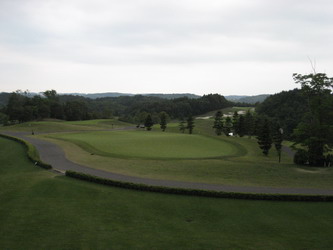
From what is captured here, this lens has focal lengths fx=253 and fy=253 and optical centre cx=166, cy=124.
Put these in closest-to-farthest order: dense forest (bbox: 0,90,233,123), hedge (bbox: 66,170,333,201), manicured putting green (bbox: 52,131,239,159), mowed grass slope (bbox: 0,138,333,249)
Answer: mowed grass slope (bbox: 0,138,333,249)
hedge (bbox: 66,170,333,201)
manicured putting green (bbox: 52,131,239,159)
dense forest (bbox: 0,90,233,123)

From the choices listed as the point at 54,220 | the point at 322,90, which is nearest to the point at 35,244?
the point at 54,220

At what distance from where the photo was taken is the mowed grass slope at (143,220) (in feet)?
40.4

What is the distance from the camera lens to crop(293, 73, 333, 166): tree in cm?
3089

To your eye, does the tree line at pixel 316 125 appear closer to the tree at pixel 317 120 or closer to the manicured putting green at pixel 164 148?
the tree at pixel 317 120

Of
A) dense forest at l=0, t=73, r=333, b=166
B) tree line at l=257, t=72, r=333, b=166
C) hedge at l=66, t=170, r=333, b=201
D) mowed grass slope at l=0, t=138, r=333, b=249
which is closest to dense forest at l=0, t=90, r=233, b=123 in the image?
dense forest at l=0, t=73, r=333, b=166

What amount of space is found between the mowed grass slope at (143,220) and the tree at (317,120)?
622 inches

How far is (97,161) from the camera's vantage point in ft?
93.9

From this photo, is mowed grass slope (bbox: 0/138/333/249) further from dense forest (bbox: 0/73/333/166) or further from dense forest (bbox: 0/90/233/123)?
dense forest (bbox: 0/90/233/123)

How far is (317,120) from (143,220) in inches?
1081

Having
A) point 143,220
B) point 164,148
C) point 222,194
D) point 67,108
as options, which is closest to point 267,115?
point 164,148

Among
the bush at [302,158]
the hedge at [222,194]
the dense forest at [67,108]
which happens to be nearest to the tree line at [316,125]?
the bush at [302,158]

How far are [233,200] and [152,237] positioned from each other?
24.3 feet

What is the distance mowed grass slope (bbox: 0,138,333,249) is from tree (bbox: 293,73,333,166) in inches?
622

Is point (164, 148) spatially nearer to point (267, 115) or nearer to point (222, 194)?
point (222, 194)
